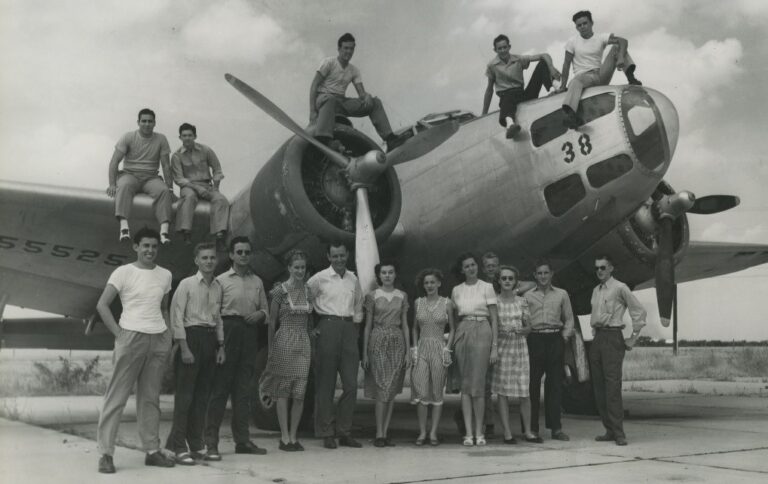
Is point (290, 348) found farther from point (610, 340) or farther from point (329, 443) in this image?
point (610, 340)

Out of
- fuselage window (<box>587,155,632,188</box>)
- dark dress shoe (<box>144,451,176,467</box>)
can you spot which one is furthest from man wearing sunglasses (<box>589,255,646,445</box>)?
dark dress shoe (<box>144,451,176,467</box>)

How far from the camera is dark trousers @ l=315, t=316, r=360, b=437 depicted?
6.64m

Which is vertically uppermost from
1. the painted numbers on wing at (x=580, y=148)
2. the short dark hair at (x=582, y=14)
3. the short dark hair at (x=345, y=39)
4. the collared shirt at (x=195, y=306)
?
the short dark hair at (x=582, y=14)

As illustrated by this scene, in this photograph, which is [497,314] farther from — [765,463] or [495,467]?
[765,463]

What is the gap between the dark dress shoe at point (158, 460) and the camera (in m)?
5.42

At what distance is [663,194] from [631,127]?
2.12 metres

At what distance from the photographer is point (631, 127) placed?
24.2 ft

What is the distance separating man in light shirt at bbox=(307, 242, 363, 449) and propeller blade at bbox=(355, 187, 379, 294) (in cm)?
55

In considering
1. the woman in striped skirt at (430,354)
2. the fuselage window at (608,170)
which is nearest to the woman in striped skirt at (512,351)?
the woman in striped skirt at (430,354)

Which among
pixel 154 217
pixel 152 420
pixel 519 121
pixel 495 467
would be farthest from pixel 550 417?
pixel 154 217

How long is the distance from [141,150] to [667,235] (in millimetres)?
5969

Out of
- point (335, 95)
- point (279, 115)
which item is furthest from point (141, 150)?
point (335, 95)

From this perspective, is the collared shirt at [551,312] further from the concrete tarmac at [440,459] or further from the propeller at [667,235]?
the propeller at [667,235]

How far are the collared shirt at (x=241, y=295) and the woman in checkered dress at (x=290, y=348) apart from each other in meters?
0.27
